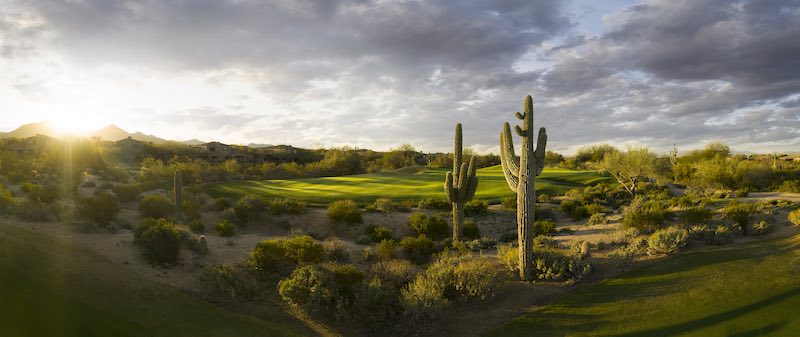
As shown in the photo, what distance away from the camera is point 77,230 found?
15469mm

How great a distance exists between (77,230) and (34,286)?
9.08 m

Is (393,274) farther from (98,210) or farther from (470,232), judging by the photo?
(98,210)

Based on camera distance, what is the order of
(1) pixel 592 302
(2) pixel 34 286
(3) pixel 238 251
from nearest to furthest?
1. (2) pixel 34 286
2. (1) pixel 592 302
3. (3) pixel 238 251

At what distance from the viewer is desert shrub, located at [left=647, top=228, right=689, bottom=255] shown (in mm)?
14016

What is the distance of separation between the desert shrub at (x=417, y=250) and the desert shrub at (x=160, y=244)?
8449 millimetres

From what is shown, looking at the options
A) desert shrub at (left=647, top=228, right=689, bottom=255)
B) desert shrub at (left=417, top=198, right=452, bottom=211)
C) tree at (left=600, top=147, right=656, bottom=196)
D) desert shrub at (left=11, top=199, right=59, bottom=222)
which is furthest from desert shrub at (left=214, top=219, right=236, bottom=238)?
tree at (left=600, top=147, right=656, bottom=196)

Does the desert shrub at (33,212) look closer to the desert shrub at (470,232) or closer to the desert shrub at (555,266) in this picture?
the desert shrub at (555,266)

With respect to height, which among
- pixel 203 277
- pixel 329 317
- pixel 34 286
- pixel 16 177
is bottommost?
pixel 329 317

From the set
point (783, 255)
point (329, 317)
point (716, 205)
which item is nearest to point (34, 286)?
point (329, 317)

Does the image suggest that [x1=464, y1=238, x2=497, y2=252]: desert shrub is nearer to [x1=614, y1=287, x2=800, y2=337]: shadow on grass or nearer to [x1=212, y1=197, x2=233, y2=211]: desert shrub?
[x1=614, y1=287, x2=800, y2=337]: shadow on grass

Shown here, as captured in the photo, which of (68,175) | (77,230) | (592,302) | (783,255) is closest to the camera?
(592,302)

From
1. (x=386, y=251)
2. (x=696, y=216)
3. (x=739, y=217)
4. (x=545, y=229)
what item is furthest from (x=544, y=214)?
(x=386, y=251)

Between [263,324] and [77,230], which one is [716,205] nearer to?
[263,324]

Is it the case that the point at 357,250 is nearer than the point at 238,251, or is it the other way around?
the point at 238,251
